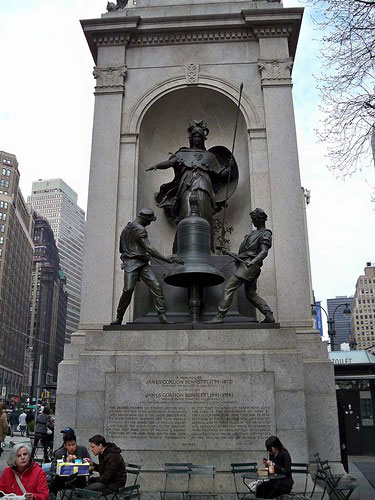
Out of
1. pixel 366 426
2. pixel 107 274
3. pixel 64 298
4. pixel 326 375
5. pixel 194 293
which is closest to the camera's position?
pixel 326 375

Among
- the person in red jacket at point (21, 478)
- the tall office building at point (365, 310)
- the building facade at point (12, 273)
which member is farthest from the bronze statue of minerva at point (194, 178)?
the building facade at point (12, 273)

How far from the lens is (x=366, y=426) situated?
2402 cm

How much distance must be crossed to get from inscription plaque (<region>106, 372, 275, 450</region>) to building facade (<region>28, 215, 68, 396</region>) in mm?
144952

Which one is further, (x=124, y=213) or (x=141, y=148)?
(x=141, y=148)

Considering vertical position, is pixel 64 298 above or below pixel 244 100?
above

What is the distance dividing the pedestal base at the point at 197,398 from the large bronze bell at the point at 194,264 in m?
1.54

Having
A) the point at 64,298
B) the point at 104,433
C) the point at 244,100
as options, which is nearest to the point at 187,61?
the point at 244,100

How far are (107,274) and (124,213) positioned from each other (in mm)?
1995

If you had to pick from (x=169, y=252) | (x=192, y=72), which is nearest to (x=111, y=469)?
(x=169, y=252)

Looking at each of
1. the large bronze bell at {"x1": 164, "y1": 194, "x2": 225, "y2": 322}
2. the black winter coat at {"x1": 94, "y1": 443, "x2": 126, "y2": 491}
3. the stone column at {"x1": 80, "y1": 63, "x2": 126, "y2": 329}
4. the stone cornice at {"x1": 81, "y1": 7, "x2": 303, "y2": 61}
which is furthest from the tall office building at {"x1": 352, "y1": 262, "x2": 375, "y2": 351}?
the black winter coat at {"x1": 94, "y1": 443, "x2": 126, "y2": 491}

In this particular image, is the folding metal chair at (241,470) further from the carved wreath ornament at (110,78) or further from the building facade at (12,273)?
the building facade at (12,273)

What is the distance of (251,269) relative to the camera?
41.0ft

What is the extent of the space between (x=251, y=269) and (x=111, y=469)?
609cm

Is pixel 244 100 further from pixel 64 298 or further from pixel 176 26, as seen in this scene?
pixel 64 298
